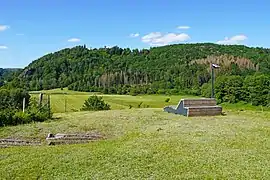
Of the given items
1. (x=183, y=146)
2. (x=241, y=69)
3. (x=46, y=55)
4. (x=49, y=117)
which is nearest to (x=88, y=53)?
(x=46, y=55)

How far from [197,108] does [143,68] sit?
73.9m

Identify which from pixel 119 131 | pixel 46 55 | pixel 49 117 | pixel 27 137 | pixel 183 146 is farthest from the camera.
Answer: pixel 46 55

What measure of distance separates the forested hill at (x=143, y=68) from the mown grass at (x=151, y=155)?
50720mm

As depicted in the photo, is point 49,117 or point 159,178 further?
point 49,117

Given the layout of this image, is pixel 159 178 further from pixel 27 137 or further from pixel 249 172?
pixel 27 137

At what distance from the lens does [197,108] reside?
1856cm

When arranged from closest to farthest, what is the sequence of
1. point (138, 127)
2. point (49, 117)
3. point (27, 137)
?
point (27, 137), point (138, 127), point (49, 117)

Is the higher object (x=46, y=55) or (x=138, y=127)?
(x=46, y=55)

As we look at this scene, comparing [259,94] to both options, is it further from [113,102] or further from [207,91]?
[113,102]

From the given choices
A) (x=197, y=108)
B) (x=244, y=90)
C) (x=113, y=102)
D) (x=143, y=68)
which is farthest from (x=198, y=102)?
(x=143, y=68)

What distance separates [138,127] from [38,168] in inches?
287

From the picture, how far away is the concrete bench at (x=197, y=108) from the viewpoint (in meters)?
18.4

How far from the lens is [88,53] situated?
111 meters

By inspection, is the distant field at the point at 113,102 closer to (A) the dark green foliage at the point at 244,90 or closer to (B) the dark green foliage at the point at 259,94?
(A) the dark green foliage at the point at 244,90
